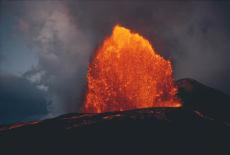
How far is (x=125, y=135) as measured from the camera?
2766 inches

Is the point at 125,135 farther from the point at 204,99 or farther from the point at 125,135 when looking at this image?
the point at 204,99

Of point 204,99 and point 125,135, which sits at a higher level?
point 204,99

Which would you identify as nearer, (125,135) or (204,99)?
(125,135)

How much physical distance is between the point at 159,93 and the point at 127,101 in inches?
300

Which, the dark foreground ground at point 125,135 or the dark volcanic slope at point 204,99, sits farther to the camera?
the dark volcanic slope at point 204,99

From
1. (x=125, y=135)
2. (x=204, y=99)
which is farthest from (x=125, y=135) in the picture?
(x=204, y=99)

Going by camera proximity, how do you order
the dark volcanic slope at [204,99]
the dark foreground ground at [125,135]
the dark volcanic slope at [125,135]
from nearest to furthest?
the dark foreground ground at [125,135] → the dark volcanic slope at [125,135] → the dark volcanic slope at [204,99]

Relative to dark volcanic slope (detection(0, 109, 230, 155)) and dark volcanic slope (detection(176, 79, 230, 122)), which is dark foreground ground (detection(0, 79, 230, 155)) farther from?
dark volcanic slope (detection(176, 79, 230, 122))

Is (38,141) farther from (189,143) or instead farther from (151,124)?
(189,143)

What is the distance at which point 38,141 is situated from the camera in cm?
7225

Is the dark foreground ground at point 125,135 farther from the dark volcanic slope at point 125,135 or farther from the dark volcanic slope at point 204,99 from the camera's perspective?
the dark volcanic slope at point 204,99

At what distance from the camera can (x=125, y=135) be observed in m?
70.2

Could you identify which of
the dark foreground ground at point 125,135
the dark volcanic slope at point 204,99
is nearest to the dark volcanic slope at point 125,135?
the dark foreground ground at point 125,135

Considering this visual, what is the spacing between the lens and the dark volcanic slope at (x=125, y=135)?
6731 centimetres
